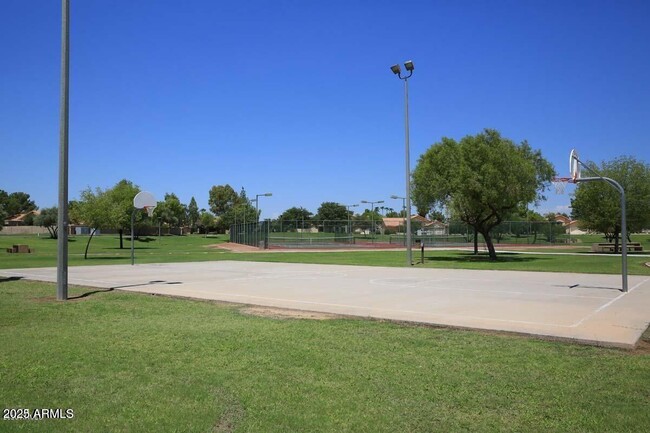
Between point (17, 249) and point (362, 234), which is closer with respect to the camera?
point (17, 249)

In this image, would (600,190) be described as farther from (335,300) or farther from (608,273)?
(335,300)

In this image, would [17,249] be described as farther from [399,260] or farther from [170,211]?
[170,211]

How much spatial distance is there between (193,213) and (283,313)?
459ft

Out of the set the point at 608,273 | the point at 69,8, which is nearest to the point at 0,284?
the point at 69,8

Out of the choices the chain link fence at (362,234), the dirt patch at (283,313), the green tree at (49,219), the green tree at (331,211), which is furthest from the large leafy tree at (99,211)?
the green tree at (331,211)

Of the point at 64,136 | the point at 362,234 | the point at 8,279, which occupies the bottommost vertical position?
the point at 8,279

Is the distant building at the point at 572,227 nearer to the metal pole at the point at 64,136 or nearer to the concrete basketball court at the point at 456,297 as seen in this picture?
the concrete basketball court at the point at 456,297

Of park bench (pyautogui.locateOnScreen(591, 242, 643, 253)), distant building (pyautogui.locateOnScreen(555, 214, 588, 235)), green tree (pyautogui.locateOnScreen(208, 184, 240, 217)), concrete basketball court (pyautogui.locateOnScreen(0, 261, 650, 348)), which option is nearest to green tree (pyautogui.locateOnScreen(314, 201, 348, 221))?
green tree (pyautogui.locateOnScreen(208, 184, 240, 217))

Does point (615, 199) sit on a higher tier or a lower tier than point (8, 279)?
higher

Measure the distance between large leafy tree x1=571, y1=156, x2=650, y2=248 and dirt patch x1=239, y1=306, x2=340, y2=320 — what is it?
115 feet

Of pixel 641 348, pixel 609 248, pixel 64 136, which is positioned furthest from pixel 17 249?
pixel 609 248

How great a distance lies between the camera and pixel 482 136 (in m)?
31.5

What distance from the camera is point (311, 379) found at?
5613 mm

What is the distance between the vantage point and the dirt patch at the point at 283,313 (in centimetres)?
987
